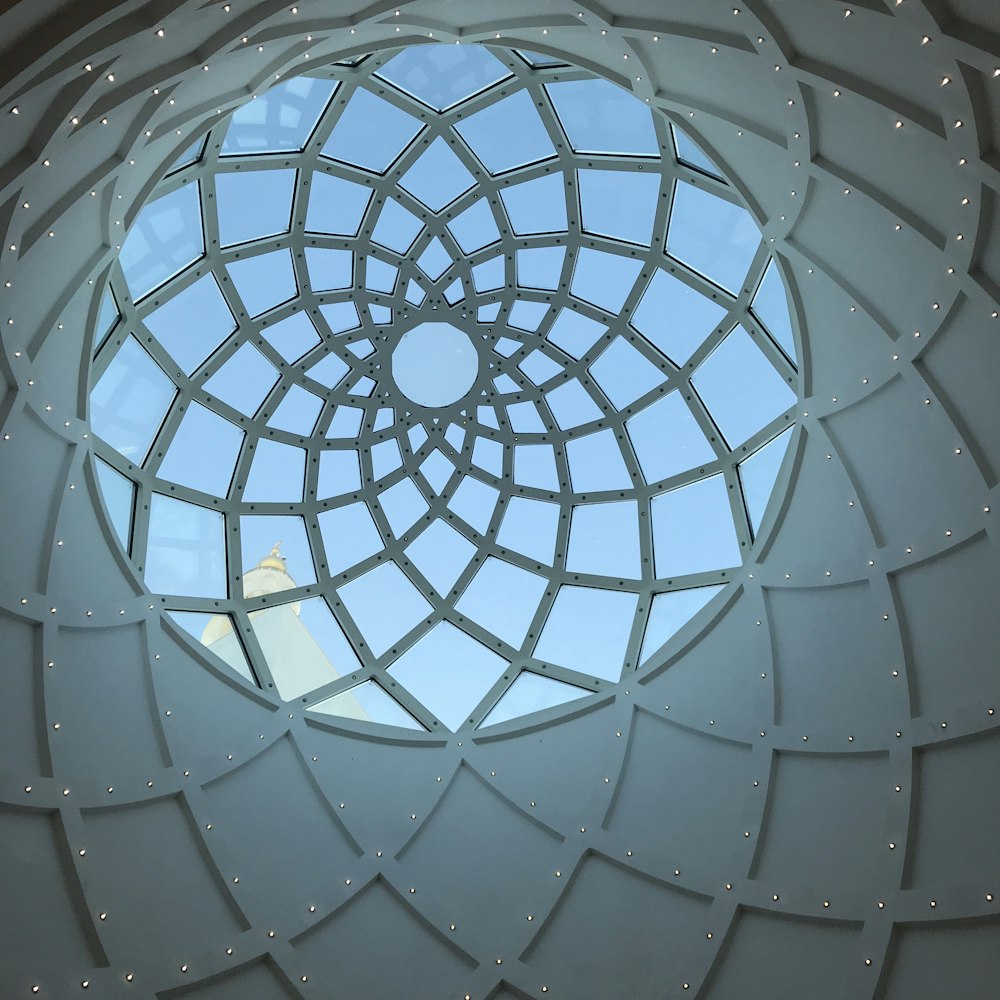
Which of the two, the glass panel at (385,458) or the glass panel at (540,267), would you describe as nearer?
the glass panel at (540,267)

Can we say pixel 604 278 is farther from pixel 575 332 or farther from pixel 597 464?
pixel 597 464

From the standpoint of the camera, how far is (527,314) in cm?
2278

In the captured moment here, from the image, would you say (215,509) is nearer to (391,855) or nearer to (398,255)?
(398,255)

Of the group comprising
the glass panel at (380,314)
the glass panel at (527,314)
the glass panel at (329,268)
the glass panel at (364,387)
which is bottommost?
the glass panel at (527,314)

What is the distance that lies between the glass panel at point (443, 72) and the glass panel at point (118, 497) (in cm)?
962

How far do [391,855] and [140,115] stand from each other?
15423 mm

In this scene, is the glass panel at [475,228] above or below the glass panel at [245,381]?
above

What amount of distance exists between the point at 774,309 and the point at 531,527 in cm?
Result: 797

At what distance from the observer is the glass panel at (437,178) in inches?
820

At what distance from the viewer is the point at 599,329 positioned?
22750mm

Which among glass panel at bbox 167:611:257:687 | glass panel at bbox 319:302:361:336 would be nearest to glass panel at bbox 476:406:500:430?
glass panel at bbox 319:302:361:336

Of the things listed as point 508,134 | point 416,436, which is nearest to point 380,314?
point 416,436

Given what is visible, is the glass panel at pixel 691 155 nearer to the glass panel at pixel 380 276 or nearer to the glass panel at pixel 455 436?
the glass panel at pixel 380 276

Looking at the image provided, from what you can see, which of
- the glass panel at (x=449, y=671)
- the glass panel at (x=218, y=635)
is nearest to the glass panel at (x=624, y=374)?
the glass panel at (x=449, y=671)
